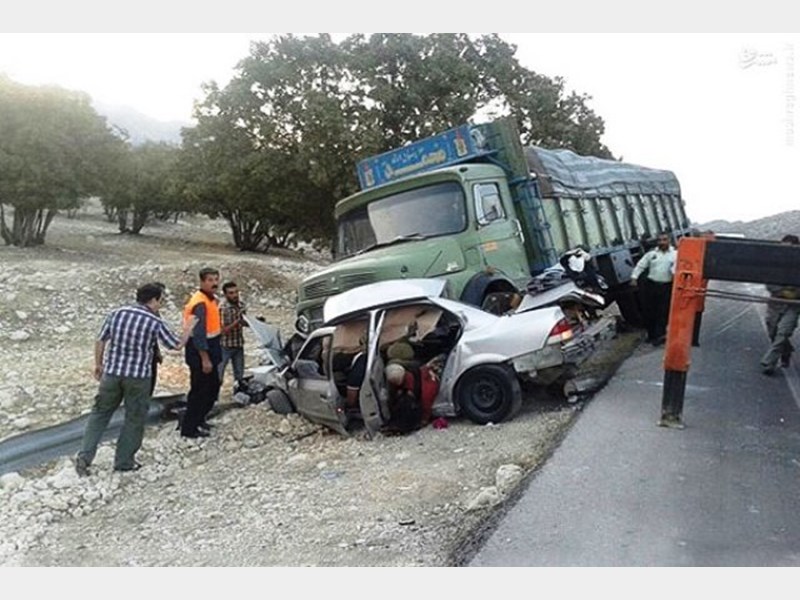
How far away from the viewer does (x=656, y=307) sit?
37.0 feet

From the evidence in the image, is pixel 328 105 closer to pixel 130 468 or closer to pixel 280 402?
pixel 280 402

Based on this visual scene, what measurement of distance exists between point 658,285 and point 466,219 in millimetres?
3179

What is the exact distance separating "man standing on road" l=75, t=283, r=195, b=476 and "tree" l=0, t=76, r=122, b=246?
17.7 metres

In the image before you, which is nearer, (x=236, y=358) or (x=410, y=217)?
(x=236, y=358)

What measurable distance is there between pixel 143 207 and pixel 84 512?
30245mm

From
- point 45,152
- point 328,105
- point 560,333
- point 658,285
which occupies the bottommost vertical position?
point 560,333

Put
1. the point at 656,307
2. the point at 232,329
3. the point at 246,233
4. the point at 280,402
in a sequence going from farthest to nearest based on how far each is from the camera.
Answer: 1. the point at 246,233
2. the point at 656,307
3. the point at 232,329
4. the point at 280,402

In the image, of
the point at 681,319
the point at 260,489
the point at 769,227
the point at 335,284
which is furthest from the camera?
the point at 769,227

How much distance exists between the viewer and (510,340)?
7609 millimetres

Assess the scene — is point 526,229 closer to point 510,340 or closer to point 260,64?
point 510,340

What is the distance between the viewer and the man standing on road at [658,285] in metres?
11.0

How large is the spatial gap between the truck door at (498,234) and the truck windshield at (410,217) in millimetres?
256

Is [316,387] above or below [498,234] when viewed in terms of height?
below

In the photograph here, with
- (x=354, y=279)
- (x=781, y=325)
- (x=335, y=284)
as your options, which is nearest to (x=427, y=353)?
(x=354, y=279)
